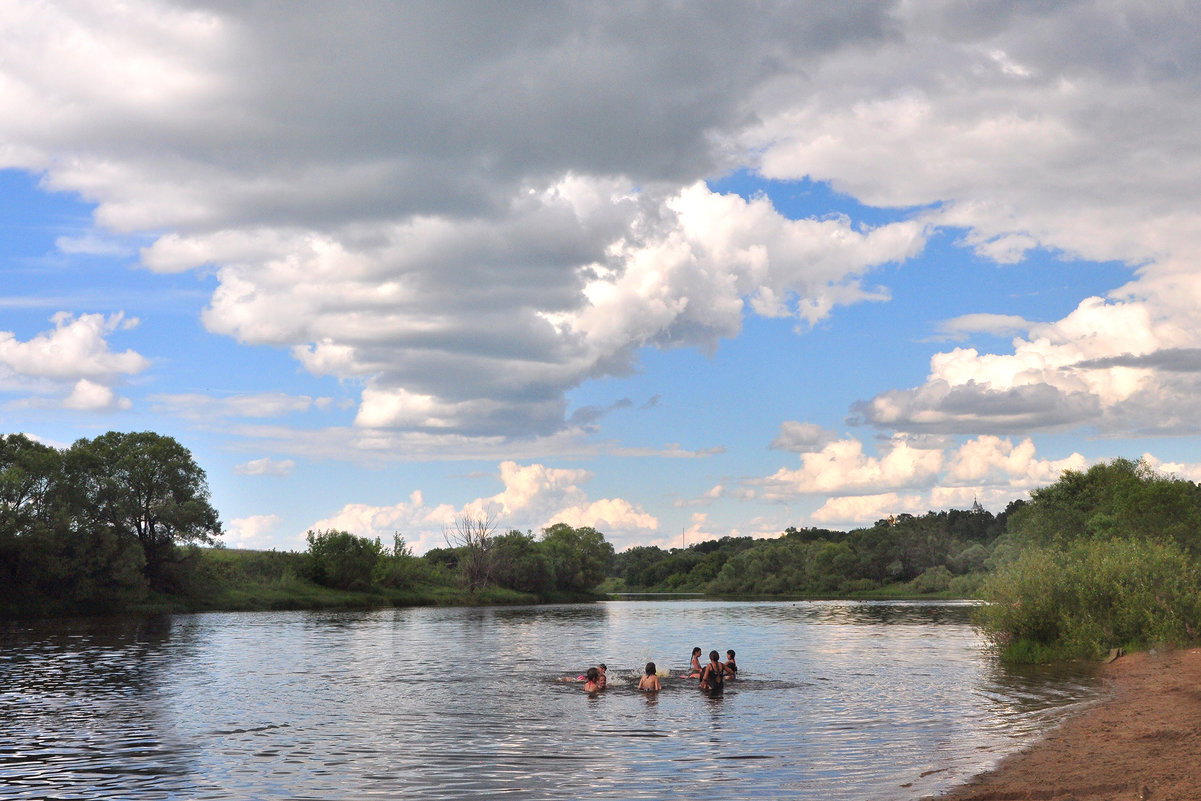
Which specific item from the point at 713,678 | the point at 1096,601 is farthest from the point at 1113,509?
the point at 713,678

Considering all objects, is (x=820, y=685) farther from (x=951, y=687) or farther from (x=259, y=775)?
(x=259, y=775)

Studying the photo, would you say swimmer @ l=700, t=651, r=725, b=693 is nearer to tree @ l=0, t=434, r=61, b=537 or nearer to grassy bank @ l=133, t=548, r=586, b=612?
tree @ l=0, t=434, r=61, b=537

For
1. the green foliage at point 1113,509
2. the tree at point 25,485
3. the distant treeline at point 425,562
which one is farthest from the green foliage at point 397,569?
the green foliage at point 1113,509

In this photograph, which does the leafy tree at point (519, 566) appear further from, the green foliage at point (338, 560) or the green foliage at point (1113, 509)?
the green foliage at point (1113, 509)

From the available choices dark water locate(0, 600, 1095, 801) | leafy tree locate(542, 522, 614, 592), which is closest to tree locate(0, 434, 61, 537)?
dark water locate(0, 600, 1095, 801)

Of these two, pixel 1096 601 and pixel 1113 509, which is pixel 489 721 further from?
pixel 1113 509

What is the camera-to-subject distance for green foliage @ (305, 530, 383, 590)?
417 ft

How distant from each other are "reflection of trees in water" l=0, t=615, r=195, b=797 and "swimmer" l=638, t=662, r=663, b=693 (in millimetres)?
17056

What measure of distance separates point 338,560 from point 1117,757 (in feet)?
386

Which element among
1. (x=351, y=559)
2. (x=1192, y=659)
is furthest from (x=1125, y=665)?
(x=351, y=559)

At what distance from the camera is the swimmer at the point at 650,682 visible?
3672 centimetres

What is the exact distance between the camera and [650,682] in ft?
121

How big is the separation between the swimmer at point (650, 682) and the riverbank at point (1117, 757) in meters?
15.2

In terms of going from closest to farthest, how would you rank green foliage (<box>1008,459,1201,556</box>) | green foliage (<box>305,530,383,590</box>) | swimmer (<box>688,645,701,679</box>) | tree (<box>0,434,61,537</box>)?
1. swimmer (<box>688,645,701,679</box>)
2. tree (<box>0,434,61,537</box>)
3. green foliage (<box>1008,459,1201,556</box>)
4. green foliage (<box>305,530,383,590</box>)
